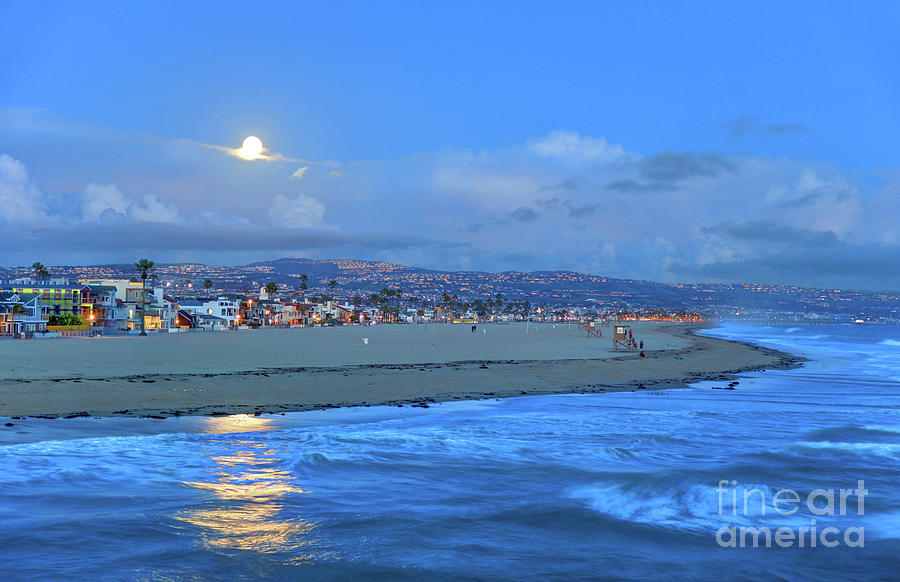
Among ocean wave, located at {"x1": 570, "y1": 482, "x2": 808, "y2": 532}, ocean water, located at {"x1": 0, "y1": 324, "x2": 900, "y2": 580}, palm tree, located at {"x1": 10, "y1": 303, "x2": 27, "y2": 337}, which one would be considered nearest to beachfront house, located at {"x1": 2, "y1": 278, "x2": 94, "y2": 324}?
palm tree, located at {"x1": 10, "y1": 303, "x2": 27, "y2": 337}

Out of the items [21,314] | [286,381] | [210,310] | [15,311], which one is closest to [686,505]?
[286,381]

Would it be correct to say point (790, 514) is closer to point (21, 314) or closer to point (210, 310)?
point (21, 314)

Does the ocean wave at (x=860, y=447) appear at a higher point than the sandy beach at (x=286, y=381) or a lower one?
higher

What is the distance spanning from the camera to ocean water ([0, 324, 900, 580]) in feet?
28.4

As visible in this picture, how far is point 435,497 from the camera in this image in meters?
11.8

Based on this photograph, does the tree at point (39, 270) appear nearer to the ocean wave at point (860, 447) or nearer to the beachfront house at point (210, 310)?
the beachfront house at point (210, 310)

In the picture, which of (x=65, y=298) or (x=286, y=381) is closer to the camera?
(x=286, y=381)

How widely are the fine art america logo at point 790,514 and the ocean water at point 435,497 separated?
74mm

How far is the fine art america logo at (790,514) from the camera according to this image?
32.2 ft

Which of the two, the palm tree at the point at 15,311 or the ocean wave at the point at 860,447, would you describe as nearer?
the ocean wave at the point at 860,447

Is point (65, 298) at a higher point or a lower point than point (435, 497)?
higher

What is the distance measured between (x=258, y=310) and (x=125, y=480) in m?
188

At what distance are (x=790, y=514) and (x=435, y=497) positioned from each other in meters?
5.95

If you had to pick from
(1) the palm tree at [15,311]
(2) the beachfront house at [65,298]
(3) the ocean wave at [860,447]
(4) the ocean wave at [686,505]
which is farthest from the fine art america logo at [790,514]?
(2) the beachfront house at [65,298]
